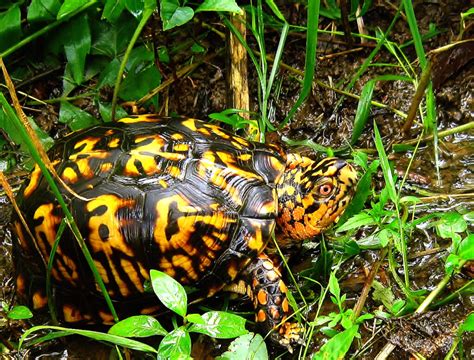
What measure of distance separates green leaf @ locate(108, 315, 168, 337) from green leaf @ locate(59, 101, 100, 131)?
4.28ft

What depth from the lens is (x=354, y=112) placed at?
2732 mm

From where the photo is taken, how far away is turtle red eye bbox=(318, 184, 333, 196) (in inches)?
79.4

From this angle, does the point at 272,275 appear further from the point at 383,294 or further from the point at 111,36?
the point at 111,36

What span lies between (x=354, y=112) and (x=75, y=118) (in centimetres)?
126

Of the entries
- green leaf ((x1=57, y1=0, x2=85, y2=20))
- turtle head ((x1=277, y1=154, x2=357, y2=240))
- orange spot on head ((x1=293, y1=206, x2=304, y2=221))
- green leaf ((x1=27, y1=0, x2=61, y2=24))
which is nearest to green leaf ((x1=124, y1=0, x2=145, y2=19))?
green leaf ((x1=57, y1=0, x2=85, y2=20))

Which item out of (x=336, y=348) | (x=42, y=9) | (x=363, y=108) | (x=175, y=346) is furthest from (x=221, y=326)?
(x=42, y=9)

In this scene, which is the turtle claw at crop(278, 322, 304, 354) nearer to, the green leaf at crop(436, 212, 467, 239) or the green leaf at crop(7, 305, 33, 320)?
the green leaf at crop(436, 212, 467, 239)

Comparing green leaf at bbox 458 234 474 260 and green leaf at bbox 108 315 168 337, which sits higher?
green leaf at bbox 108 315 168 337

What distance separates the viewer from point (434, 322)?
6.01 ft

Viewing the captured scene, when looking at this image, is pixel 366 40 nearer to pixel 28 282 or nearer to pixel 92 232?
pixel 92 232

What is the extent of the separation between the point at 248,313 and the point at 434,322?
598 mm

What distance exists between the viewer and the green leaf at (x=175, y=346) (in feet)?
5.12

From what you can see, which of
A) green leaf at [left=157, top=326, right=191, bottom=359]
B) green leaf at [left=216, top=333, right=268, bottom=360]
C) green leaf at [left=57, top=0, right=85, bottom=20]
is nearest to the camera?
green leaf at [left=157, top=326, right=191, bottom=359]

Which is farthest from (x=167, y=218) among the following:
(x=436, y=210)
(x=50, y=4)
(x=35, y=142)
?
(x=50, y=4)
